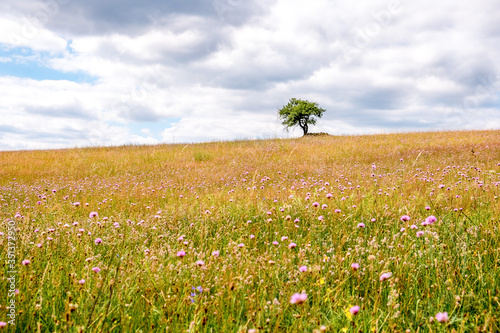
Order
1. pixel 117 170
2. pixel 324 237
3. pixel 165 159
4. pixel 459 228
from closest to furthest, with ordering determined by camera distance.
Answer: pixel 459 228 < pixel 324 237 < pixel 117 170 < pixel 165 159

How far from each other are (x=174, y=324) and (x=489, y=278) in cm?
252

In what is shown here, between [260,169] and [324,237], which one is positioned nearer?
[324,237]

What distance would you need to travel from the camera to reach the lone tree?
50.8 meters

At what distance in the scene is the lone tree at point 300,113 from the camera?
50.8m

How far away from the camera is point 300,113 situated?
51.5 meters

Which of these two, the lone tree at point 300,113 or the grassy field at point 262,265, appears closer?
the grassy field at point 262,265

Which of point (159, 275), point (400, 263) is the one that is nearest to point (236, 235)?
point (159, 275)

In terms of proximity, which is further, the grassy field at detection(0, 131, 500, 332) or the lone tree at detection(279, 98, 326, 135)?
the lone tree at detection(279, 98, 326, 135)

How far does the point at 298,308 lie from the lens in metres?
2.40

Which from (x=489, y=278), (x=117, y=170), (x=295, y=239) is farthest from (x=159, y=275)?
(x=117, y=170)

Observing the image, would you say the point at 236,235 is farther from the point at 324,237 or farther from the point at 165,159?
the point at 165,159

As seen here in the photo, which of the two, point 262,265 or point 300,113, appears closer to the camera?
point 262,265

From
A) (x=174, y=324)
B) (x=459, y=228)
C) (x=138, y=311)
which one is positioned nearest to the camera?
(x=174, y=324)

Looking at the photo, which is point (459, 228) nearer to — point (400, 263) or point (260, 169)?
point (400, 263)
